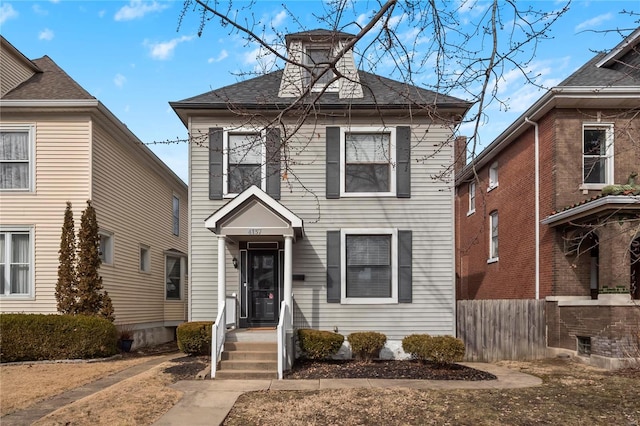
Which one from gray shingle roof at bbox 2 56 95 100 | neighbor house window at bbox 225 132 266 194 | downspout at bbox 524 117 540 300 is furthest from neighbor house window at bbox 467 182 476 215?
gray shingle roof at bbox 2 56 95 100

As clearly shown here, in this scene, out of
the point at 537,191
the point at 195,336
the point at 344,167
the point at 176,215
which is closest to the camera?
the point at 195,336

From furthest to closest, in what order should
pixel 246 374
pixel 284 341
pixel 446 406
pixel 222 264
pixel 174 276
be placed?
pixel 174 276 < pixel 222 264 < pixel 284 341 < pixel 246 374 < pixel 446 406

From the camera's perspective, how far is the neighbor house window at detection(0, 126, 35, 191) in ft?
42.4

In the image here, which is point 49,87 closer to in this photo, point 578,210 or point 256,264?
point 256,264

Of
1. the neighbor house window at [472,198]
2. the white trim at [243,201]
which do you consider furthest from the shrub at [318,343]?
the neighbor house window at [472,198]

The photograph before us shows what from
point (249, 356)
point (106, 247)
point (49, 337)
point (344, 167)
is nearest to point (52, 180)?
point (106, 247)

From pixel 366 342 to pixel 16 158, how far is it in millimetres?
10353

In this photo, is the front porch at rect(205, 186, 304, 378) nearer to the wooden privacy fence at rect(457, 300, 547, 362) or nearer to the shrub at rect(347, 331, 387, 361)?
the shrub at rect(347, 331, 387, 361)

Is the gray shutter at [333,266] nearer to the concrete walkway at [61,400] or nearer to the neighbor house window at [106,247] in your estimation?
the concrete walkway at [61,400]

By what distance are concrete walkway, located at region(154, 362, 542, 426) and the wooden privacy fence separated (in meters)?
2.22

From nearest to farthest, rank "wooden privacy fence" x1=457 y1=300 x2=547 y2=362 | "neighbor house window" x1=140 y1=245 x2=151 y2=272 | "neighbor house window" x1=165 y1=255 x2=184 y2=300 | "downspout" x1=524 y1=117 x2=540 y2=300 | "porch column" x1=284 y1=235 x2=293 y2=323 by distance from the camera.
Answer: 1. "porch column" x1=284 y1=235 x2=293 y2=323
2. "wooden privacy fence" x1=457 y1=300 x2=547 y2=362
3. "downspout" x1=524 y1=117 x2=540 y2=300
4. "neighbor house window" x1=140 y1=245 x2=151 y2=272
5. "neighbor house window" x1=165 y1=255 x2=184 y2=300

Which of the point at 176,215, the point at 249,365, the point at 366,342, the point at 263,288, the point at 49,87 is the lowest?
the point at 249,365

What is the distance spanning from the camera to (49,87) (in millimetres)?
14000

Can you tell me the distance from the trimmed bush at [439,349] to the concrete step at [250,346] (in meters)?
3.01
